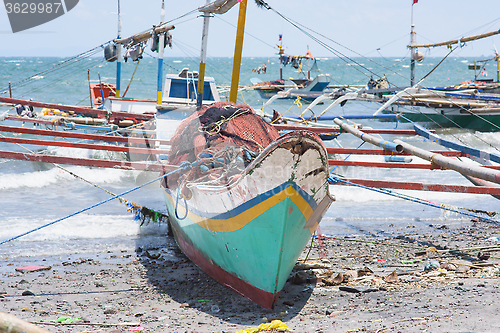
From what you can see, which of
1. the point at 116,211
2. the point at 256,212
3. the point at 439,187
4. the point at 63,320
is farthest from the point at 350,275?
the point at 116,211

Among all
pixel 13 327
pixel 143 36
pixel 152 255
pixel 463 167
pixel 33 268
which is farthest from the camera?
pixel 143 36

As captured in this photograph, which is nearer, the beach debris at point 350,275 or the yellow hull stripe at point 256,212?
the yellow hull stripe at point 256,212

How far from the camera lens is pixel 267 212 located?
4949 millimetres

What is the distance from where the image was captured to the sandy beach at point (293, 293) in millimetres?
4863

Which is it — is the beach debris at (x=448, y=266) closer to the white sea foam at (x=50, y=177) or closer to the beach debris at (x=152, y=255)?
the beach debris at (x=152, y=255)

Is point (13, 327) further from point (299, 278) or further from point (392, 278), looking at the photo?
point (392, 278)

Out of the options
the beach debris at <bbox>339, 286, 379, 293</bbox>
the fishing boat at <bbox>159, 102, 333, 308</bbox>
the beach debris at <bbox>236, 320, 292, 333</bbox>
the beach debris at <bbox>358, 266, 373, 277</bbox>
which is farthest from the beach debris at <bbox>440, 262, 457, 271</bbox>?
the beach debris at <bbox>236, 320, 292, 333</bbox>

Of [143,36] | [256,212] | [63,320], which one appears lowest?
[63,320]

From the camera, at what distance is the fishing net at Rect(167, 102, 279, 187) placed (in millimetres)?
6070

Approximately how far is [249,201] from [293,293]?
5.58 feet

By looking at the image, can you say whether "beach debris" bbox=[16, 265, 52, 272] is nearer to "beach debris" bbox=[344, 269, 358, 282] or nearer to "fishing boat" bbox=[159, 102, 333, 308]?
"fishing boat" bbox=[159, 102, 333, 308]

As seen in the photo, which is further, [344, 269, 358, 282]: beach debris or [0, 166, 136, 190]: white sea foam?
[0, 166, 136, 190]: white sea foam

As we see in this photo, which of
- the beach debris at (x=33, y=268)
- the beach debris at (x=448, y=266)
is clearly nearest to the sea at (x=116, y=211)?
the beach debris at (x=33, y=268)

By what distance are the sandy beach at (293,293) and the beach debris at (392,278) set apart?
1 cm
